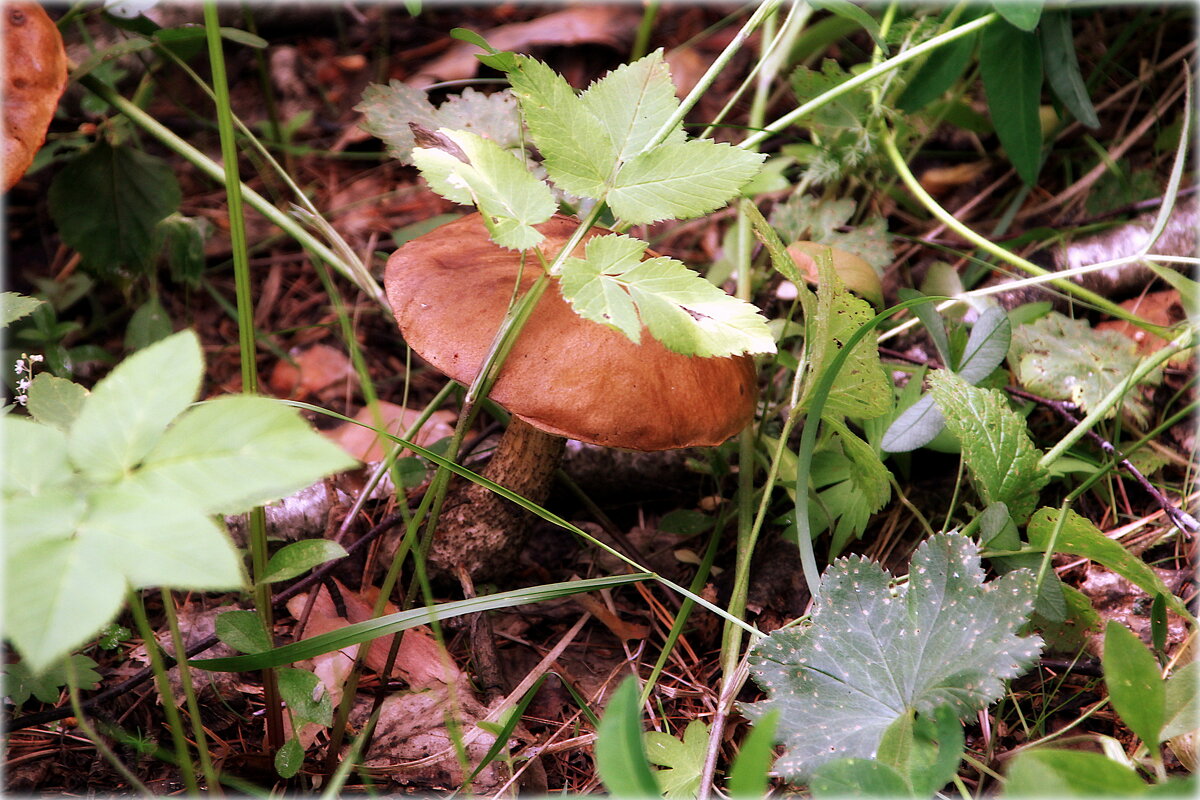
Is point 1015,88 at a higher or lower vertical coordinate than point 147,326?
higher

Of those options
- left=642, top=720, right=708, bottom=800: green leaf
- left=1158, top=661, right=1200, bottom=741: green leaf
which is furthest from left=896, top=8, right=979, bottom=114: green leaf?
left=642, top=720, right=708, bottom=800: green leaf

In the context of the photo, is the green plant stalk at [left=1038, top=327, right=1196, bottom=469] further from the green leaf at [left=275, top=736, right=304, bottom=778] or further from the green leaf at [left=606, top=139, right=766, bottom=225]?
the green leaf at [left=275, top=736, right=304, bottom=778]

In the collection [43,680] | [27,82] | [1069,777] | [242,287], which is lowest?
[43,680]

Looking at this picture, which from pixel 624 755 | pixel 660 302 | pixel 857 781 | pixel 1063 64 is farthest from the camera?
pixel 1063 64

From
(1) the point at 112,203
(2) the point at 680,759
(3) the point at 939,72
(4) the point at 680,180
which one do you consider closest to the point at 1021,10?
(3) the point at 939,72

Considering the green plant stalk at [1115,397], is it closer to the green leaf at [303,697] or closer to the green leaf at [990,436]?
the green leaf at [990,436]

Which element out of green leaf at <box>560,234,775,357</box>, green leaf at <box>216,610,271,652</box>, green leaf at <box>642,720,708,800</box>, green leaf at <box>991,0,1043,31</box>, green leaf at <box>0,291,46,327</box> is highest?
green leaf at <box>991,0,1043,31</box>

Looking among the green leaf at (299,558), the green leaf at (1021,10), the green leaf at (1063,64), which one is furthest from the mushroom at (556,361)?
the green leaf at (1063,64)

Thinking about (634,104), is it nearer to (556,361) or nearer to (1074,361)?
(556,361)
